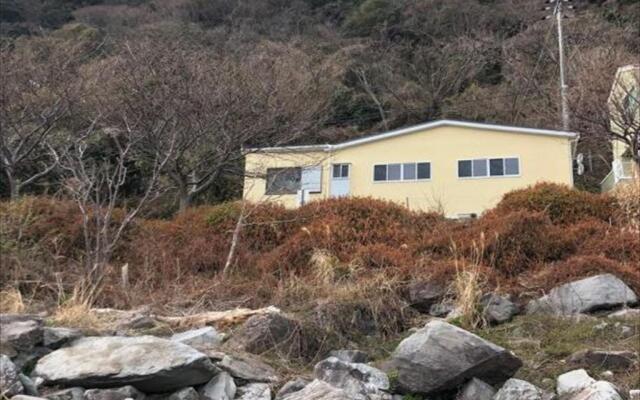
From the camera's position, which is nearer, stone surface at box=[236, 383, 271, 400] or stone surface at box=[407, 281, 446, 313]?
stone surface at box=[236, 383, 271, 400]

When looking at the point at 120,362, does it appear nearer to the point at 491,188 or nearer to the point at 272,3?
the point at 491,188

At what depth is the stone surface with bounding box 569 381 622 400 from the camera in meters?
4.22

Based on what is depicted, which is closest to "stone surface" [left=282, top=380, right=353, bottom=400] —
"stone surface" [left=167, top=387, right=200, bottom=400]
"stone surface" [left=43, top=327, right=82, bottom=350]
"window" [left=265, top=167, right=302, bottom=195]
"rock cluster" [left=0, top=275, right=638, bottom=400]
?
"rock cluster" [left=0, top=275, right=638, bottom=400]

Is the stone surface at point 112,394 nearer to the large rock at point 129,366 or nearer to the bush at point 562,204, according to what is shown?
the large rock at point 129,366

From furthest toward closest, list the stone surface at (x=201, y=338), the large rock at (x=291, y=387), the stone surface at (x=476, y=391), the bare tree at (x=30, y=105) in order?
the bare tree at (x=30, y=105)
the stone surface at (x=201, y=338)
the stone surface at (x=476, y=391)
the large rock at (x=291, y=387)

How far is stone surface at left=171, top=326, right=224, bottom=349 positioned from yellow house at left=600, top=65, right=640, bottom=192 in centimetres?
1172

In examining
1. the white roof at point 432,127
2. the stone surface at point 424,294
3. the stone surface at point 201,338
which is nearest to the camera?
the stone surface at point 201,338

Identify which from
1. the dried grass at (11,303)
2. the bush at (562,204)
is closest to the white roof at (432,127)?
the bush at (562,204)

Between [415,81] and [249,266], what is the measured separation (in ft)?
78.5

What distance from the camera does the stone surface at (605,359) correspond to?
516 centimetres

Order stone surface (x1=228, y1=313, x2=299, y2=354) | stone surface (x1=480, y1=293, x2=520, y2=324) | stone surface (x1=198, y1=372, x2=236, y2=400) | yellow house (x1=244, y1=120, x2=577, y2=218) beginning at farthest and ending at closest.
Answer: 1. yellow house (x1=244, y1=120, x2=577, y2=218)
2. stone surface (x1=480, y1=293, x2=520, y2=324)
3. stone surface (x1=228, y1=313, x2=299, y2=354)
4. stone surface (x1=198, y1=372, x2=236, y2=400)

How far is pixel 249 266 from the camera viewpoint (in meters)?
9.34

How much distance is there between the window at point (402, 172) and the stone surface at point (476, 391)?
16.3 metres

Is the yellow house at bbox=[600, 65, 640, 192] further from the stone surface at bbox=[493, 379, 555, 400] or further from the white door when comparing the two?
the stone surface at bbox=[493, 379, 555, 400]
